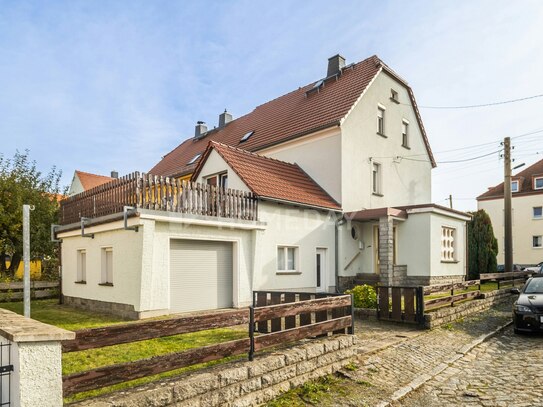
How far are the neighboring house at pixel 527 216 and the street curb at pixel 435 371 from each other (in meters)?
33.7

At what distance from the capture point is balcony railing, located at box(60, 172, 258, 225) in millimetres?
10656

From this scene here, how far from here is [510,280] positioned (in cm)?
1856

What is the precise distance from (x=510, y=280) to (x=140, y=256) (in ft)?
57.1

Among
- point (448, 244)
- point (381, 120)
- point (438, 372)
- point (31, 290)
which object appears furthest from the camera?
point (381, 120)

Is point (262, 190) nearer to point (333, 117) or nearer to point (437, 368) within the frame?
point (333, 117)

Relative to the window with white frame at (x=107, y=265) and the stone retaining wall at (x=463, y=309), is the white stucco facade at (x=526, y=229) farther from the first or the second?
the window with white frame at (x=107, y=265)

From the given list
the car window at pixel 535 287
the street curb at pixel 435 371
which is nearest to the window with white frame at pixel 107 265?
the street curb at pixel 435 371

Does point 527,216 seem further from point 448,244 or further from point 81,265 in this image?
point 81,265

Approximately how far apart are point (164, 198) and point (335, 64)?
14.9 m

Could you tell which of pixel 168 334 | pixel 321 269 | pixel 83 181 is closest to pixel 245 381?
pixel 168 334

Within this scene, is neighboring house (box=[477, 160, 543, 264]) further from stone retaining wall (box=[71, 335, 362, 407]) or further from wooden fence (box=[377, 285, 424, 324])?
stone retaining wall (box=[71, 335, 362, 407])

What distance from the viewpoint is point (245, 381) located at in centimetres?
480

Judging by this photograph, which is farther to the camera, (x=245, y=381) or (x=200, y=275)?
(x=200, y=275)

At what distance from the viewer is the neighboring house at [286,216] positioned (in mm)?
11023
